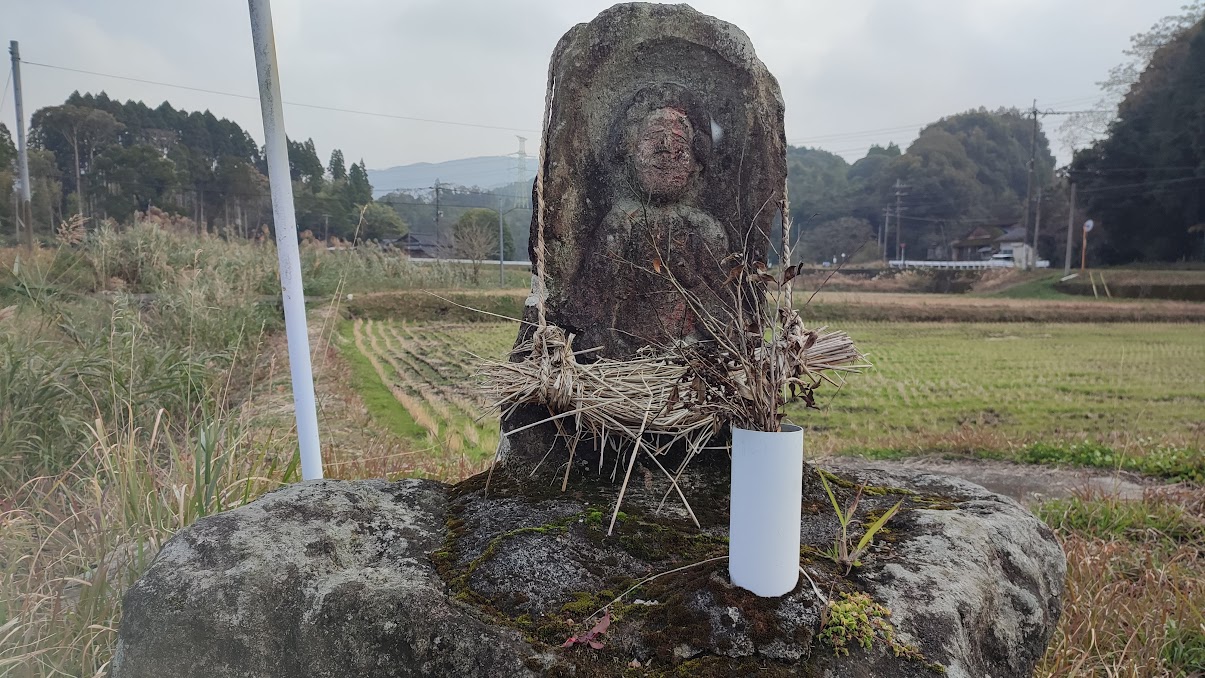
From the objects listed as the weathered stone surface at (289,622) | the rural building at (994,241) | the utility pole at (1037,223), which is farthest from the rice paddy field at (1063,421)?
the rural building at (994,241)

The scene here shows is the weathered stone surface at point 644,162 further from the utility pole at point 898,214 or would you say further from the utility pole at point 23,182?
the utility pole at point 898,214

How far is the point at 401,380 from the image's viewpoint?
6.65 metres

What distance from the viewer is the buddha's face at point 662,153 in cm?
185

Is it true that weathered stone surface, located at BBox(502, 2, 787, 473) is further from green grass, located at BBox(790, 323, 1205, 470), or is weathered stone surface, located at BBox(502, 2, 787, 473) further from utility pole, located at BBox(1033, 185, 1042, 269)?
utility pole, located at BBox(1033, 185, 1042, 269)

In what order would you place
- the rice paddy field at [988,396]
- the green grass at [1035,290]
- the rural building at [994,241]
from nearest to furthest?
1. the rice paddy field at [988,396]
2. the green grass at [1035,290]
3. the rural building at [994,241]

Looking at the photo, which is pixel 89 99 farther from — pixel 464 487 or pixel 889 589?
pixel 889 589

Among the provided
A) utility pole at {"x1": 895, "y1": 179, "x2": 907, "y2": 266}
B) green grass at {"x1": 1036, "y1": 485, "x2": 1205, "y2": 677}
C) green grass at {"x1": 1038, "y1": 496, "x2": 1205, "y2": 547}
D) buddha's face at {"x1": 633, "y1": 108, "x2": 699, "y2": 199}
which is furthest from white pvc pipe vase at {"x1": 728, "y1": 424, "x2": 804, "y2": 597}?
utility pole at {"x1": 895, "y1": 179, "x2": 907, "y2": 266}

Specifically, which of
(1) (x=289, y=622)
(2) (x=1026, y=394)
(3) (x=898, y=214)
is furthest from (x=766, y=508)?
(3) (x=898, y=214)

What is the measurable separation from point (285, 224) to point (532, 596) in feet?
5.09

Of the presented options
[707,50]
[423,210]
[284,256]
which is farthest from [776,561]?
[423,210]

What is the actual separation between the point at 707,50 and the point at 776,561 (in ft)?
4.92

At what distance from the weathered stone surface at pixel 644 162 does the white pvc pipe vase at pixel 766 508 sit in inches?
33.6

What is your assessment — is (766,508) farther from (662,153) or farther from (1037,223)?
(1037,223)

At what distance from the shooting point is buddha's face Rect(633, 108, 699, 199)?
1.85m
